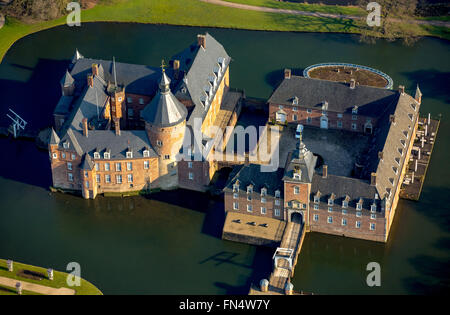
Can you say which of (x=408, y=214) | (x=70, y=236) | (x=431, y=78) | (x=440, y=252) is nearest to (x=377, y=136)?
(x=408, y=214)

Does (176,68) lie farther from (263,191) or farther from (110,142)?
(263,191)

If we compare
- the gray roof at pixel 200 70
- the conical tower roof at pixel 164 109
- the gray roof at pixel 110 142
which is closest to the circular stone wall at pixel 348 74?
the gray roof at pixel 200 70

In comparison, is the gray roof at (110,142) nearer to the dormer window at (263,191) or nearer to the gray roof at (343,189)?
the dormer window at (263,191)

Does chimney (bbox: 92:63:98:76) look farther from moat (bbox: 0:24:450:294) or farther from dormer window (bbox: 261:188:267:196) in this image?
dormer window (bbox: 261:188:267:196)

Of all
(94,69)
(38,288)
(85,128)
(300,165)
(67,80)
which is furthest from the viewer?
(67,80)

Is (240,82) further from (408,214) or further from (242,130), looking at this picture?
(408,214)

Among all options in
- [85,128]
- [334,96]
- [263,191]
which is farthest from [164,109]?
[334,96]

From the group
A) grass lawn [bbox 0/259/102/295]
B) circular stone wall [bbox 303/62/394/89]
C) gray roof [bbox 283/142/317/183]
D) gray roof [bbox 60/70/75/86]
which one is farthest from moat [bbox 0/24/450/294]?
circular stone wall [bbox 303/62/394/89]
